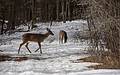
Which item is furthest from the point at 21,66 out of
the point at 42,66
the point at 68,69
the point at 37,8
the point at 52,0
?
the point at 37,8

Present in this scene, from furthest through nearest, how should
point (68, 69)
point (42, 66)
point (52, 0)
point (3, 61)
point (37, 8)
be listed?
point (37, 8)
point (52, 0)
point (3, 61)
point (42, 66)
point (68, 69)

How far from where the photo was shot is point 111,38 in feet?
50.4

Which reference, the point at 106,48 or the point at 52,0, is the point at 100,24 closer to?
the point at 106,48

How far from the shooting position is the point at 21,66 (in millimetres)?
15227

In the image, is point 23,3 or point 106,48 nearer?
point 106,48

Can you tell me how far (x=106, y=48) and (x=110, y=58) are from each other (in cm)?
101

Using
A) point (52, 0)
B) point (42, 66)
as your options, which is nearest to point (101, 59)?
point (42, 66)

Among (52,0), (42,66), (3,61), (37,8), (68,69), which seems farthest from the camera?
(37,8)

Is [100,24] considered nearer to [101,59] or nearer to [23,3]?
[101,59]

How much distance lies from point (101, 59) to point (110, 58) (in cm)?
98

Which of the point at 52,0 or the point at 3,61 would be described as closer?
the point at 3,61

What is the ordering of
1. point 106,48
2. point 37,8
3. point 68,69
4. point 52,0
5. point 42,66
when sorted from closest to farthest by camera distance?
1. point 68,69
2. point 42,66
3. point 106,48
4. point 52,0
5. point 37,8

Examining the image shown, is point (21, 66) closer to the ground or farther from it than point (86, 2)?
closer to the ground

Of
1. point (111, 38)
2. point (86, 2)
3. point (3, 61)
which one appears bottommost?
point (3, 61)
